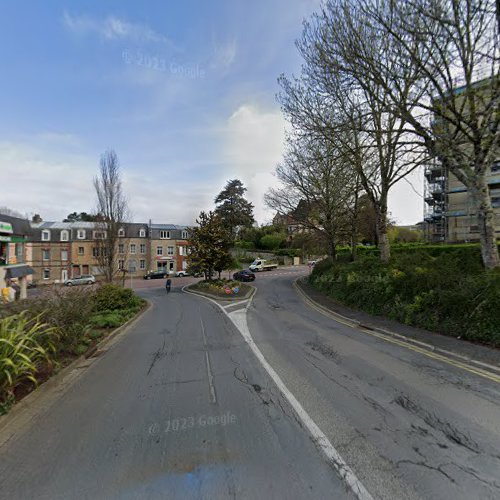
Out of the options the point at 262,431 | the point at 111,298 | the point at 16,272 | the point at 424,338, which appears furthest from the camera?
the point at 16,272

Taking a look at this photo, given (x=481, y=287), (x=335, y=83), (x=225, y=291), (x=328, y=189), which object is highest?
(x=335, y=83)

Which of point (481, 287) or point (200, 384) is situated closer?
point (200, 384)

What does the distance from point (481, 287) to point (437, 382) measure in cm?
468

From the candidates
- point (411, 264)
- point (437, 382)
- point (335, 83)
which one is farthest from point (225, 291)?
point (437, 382)

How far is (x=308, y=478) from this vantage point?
2.66 m

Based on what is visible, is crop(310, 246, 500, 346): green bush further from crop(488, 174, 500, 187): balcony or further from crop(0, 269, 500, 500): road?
crop(488, 174, 500, 187): balcony

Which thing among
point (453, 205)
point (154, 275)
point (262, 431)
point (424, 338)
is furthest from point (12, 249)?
point (453, 205)

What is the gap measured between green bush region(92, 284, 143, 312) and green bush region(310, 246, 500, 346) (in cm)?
1220

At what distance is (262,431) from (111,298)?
1262cm

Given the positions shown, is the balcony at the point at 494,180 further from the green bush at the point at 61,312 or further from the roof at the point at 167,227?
the roof at the point at 167,227

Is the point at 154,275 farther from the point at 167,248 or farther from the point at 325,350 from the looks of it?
the point at 325,350

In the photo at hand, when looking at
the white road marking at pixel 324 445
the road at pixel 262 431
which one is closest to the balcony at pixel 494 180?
the road at pixel 262 431

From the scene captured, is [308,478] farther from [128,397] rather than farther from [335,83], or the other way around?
[335,83]

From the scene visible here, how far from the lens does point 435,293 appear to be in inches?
353
